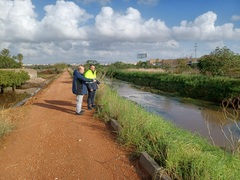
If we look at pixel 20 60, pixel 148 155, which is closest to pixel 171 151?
pixel 148 155

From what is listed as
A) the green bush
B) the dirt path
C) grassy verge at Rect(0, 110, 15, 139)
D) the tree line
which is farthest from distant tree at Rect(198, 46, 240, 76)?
the tree line

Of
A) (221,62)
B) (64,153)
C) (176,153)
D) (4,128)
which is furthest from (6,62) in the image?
(176,153)

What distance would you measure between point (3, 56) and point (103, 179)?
77238mm

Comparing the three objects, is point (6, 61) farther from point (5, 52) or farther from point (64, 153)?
point (64, 153)

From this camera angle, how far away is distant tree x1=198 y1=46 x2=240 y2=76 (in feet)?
79.8

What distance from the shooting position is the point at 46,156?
525 cm

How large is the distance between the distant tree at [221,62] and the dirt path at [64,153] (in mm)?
20208

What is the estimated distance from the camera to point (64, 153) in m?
5.40

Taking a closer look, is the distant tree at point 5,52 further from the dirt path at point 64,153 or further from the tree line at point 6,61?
the dirt path at point 64,153

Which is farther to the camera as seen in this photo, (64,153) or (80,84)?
(80,84)

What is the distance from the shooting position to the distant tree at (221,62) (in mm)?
24328

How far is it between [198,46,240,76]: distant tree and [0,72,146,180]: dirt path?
66.3 ft

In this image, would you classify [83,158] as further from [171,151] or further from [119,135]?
[171,151]

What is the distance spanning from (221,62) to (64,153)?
23.1 metres
